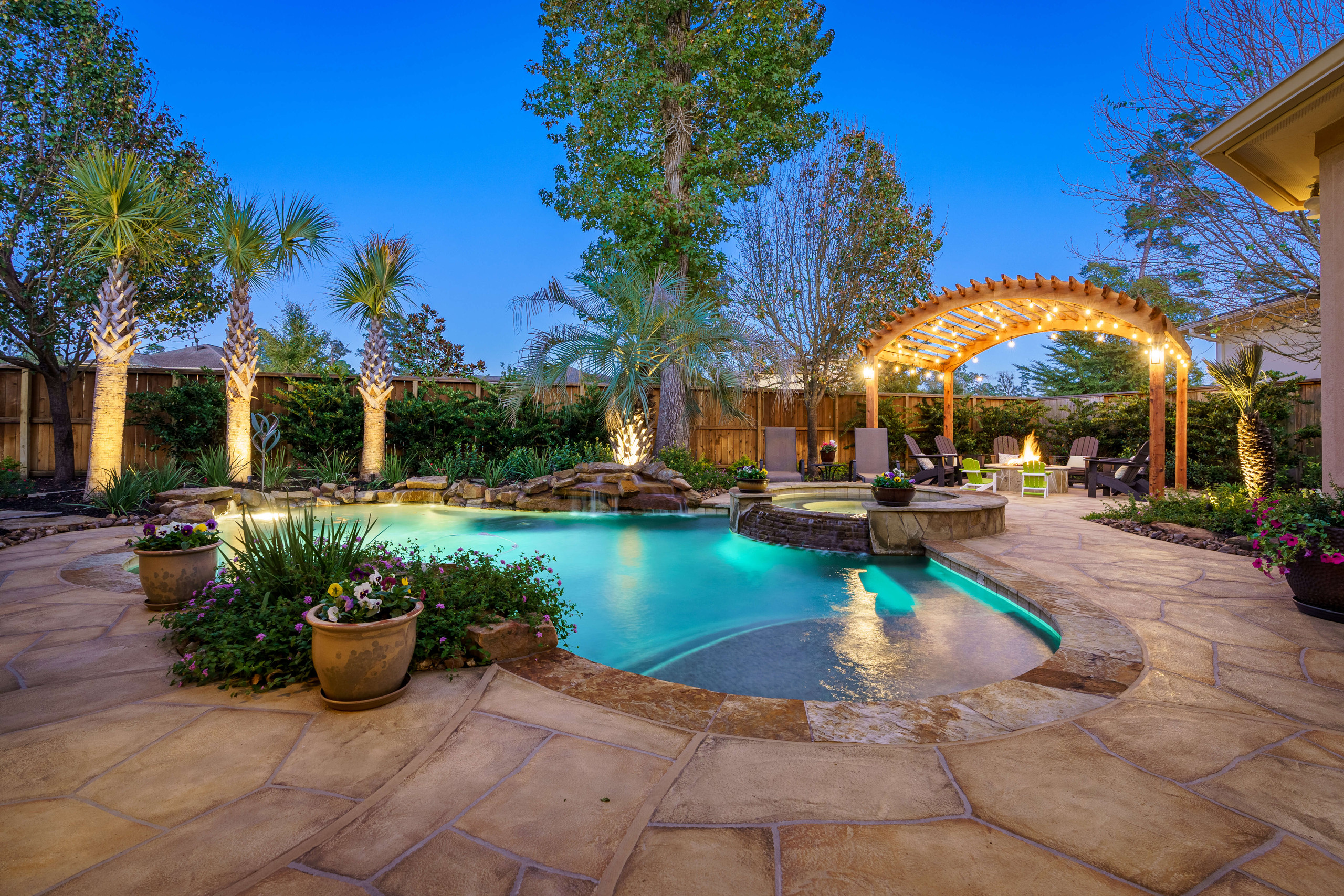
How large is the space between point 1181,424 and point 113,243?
14275mm

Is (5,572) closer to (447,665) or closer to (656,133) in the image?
(447,665)

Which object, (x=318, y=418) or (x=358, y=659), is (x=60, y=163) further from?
(x=358, y=659)

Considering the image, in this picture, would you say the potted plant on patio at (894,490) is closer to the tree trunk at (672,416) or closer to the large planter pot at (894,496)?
the large planter pot at (894,496)

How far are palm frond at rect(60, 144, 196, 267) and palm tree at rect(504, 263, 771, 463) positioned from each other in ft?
14.2

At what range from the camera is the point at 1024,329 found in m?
9.72

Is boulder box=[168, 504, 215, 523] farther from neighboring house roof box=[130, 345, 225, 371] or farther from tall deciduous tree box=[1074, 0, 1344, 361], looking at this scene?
neighboring house roof box=[130, 345, 225, 371]

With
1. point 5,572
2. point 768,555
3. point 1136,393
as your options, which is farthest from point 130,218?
point 1136,393

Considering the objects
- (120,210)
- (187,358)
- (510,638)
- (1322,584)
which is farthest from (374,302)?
(187,358)

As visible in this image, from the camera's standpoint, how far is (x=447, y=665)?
2.57 m

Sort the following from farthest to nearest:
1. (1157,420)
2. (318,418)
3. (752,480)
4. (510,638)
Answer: (318,418), (1157,420), (752,480), (510,638)

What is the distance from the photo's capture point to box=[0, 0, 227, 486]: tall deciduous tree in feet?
24.9

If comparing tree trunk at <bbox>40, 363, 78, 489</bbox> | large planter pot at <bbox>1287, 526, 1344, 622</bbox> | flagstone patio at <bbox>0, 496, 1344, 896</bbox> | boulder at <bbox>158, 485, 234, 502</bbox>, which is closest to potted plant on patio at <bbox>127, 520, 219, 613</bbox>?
flagstone patio at <bbox>0, 496, 1344, 896</bbox>

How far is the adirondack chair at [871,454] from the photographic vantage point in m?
9.77

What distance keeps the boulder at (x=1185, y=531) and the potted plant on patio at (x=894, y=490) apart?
253cm
